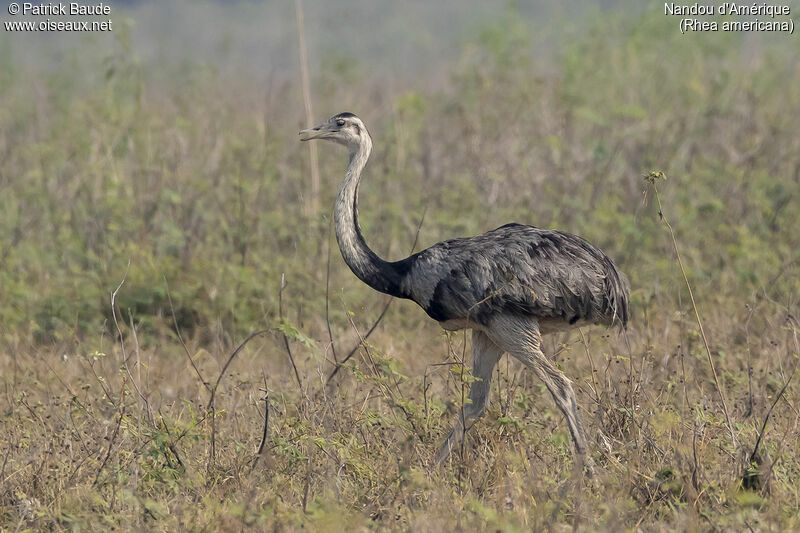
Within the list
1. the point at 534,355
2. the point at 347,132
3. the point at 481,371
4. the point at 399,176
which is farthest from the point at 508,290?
the point at 399,176

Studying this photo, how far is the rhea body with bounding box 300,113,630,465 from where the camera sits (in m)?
5.28

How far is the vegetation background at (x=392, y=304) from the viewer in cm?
477

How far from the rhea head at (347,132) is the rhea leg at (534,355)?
4.25 feet

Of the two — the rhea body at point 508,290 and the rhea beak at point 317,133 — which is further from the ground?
the rhea beak at point 317,133

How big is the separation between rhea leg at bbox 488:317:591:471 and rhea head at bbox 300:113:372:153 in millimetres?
1297

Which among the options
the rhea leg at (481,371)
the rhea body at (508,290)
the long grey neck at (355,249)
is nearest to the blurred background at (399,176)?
the long grey neck at (355,249)

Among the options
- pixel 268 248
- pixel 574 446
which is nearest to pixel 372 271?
pixel 574 446

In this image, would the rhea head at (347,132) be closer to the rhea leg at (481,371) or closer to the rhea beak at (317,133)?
the rhea beak at (317,133)

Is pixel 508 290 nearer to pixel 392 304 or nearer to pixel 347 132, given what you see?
pixel 347 132

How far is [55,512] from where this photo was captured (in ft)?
15.2

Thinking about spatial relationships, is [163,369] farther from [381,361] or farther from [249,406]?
[381,361]

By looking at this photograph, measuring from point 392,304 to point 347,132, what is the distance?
7.18 feet

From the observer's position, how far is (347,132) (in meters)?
5.93

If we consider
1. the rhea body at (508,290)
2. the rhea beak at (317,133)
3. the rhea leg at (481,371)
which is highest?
the rhea beak at (317,133)
